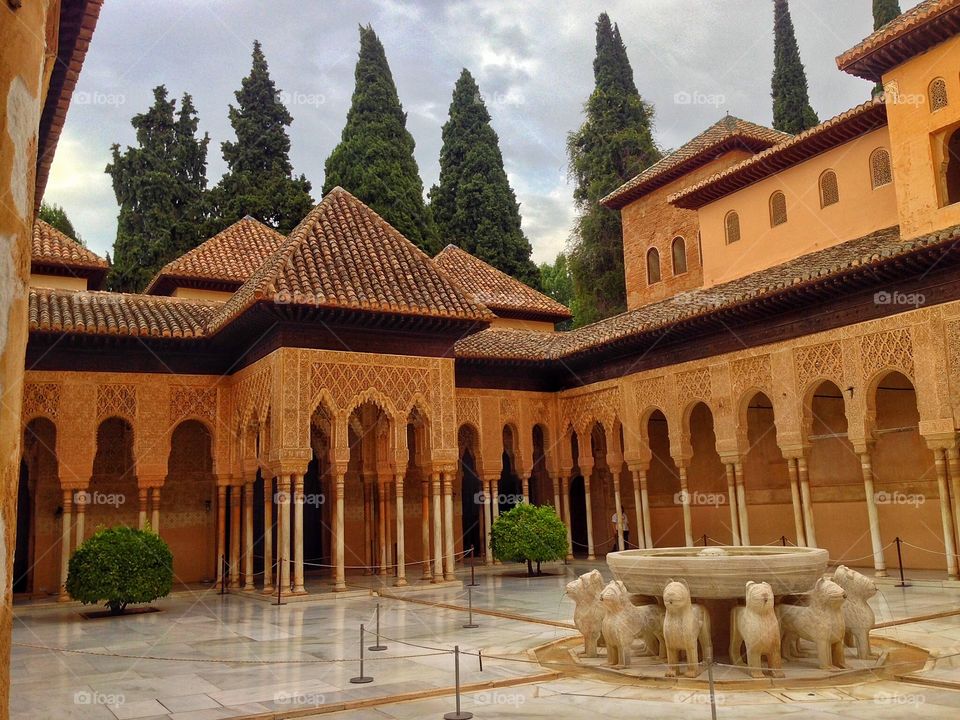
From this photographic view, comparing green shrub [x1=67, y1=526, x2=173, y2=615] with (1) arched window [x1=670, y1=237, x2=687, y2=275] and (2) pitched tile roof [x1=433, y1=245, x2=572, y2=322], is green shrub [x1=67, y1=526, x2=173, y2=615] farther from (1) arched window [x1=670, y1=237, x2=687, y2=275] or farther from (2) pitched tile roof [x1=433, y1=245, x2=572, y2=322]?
(1) arched window [x1=670, y1=237, x2=687, y2=275]

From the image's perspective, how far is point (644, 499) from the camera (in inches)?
736

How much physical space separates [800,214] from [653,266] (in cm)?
690

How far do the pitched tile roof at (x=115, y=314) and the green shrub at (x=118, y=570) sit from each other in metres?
4.25

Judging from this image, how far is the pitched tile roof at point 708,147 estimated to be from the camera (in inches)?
869

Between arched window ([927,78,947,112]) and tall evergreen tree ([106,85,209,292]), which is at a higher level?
tall evergreen tree ([106,85,209,292])

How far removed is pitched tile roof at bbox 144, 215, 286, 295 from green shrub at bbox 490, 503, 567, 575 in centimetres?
897

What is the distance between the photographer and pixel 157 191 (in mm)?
32750

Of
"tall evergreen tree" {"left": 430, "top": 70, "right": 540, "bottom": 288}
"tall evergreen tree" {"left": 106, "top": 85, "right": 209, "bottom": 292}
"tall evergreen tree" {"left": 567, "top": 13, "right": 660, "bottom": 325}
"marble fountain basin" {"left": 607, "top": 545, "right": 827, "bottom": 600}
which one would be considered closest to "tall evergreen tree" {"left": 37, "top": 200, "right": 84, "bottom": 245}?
"tall evergreen tree" {"left": 106, "top": 85, "right": 209, "bottom": 292}

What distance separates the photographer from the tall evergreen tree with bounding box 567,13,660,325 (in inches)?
1364

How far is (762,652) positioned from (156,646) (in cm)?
685

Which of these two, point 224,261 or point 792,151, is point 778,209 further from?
point 224,261

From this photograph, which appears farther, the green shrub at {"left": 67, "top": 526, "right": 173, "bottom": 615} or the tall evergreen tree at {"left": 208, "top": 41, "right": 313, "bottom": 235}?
the tall evergreen tree at {"left": 208, "top": 41, "right": 313, "bottom": 235}

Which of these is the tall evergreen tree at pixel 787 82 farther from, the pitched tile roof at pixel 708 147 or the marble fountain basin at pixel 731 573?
the marble fountain basin at pixel 731 573

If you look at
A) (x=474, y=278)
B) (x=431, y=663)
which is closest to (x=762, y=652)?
(x=431, y=663)
